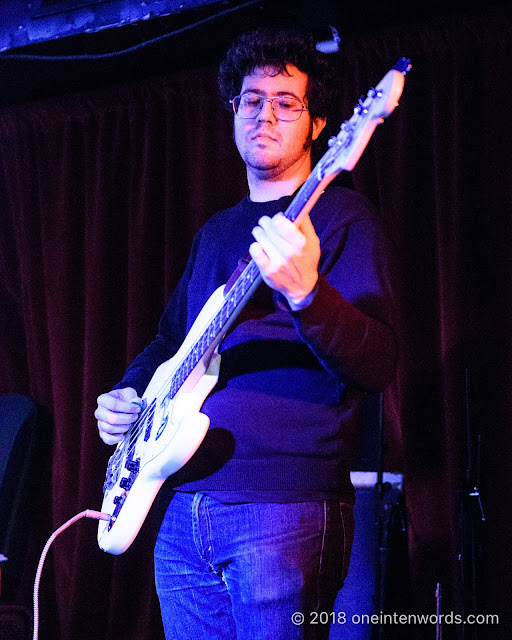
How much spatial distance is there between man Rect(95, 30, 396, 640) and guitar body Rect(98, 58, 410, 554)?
5 centimetres

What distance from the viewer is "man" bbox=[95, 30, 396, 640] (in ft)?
3.68

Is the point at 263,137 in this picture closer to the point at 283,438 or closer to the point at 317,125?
the point at 317,125

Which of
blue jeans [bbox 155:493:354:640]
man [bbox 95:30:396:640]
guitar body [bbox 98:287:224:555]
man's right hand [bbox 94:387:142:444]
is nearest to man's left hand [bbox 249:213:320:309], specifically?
man [bbox 95:30:396:640]

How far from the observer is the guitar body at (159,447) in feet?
4.14

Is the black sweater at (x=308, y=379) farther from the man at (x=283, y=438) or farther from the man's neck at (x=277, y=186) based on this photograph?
the man's neck at (x=277, y=186)

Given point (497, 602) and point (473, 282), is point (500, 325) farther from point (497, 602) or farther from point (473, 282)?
point (497, 602)

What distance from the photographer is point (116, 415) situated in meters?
1.61

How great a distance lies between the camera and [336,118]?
8.75 feet

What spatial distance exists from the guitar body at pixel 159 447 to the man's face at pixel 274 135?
1.17 ft

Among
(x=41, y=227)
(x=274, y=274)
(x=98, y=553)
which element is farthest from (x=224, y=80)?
(x=98, y=553)

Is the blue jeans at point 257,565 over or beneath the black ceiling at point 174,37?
beneath

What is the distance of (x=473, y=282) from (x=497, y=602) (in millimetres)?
1095

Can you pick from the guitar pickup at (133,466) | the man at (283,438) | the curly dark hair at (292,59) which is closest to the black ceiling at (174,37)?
the curly dark hair at (292,59)

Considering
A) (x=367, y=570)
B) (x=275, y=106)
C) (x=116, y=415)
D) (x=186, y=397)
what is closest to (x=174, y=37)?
(x=275, y=106)
